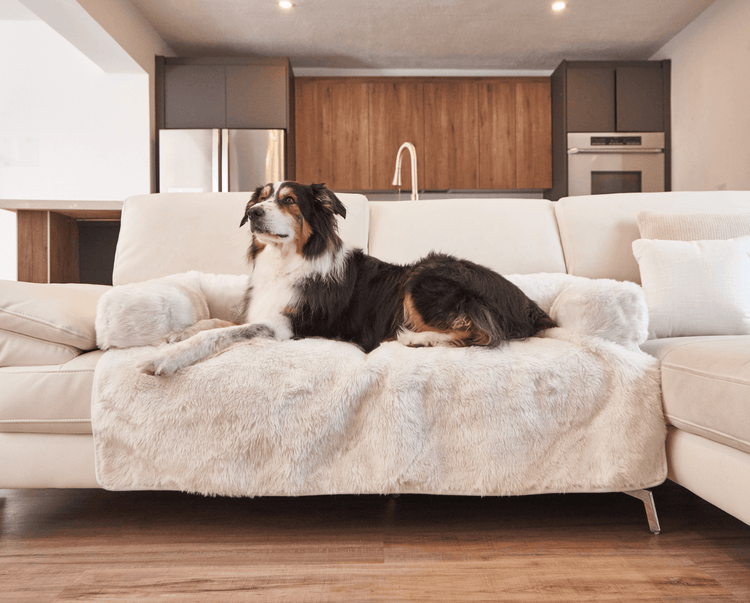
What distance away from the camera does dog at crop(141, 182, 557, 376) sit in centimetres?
156

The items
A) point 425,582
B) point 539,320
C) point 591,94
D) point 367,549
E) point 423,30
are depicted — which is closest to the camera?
point 425,582

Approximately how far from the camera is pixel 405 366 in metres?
1.29

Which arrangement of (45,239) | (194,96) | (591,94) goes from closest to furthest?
(45,239), (194,96), (591,94)

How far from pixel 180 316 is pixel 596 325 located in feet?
3.90

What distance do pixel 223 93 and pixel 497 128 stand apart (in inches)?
111

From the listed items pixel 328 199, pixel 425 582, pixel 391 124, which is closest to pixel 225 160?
pixel 391 124

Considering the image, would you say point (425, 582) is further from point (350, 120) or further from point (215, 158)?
point (350, 120)

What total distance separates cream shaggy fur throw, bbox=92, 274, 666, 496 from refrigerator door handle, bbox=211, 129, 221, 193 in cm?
389

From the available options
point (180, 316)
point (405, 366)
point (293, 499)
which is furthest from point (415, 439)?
point (180, 316)

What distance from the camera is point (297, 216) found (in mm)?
1707

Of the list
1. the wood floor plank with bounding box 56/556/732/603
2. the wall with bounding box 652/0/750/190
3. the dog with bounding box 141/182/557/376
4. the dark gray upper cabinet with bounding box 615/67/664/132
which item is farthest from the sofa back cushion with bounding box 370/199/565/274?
the dark gray upper cabinet with bounding box 615/67/664/132

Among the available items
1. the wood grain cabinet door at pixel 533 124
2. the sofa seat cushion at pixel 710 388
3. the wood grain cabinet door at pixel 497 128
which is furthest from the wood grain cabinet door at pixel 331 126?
the sofa seat cushion at pixel 710 388

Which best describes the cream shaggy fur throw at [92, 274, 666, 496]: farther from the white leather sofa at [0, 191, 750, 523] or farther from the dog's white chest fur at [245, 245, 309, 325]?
the dog's white chest fur at [245, 245, 309, 325]

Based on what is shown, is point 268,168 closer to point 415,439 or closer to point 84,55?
point 84,55
